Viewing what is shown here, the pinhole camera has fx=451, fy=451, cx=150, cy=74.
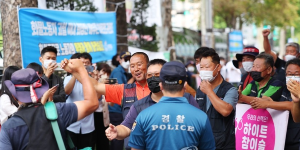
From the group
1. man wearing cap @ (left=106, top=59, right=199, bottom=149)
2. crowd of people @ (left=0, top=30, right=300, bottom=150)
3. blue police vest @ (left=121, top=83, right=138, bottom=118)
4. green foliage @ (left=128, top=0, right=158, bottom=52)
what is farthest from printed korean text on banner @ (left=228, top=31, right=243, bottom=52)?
man wearing cap @ (left=106, top=59, right=199, bottom=149)

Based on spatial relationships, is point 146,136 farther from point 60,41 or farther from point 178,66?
point 60,41

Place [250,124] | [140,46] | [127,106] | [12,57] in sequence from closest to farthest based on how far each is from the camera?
[127,106] → [250,124] → [12,57] → [140,46]

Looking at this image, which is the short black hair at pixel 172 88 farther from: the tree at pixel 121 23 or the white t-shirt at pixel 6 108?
the tree at pixel 121 23

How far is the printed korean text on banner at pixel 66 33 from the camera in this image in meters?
7.34

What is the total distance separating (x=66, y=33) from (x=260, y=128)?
3994mm

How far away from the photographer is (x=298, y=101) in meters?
5.27

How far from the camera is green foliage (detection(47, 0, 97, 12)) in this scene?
8711mm

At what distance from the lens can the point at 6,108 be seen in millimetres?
5719

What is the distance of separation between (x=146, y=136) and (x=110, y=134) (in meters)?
0.30

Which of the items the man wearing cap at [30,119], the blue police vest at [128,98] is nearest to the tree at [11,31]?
the blue police vest at [128,98]

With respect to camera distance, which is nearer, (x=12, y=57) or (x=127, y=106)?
(x=127, y=106)

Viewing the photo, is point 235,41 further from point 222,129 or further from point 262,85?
point 222,129

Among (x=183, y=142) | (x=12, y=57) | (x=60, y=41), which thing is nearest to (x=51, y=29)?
(x=60, y=41)

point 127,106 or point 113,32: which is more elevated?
point 113,32
